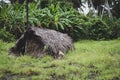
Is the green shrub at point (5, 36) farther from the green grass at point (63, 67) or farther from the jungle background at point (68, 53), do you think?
the green grass at point (63, 67)

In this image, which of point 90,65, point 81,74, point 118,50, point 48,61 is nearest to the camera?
point 81,74

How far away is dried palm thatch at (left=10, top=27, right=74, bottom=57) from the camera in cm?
1152

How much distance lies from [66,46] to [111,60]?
2817 millimetres

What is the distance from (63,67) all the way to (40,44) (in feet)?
8.42

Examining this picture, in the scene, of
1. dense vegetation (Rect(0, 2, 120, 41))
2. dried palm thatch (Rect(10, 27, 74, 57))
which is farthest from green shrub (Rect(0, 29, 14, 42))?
dried palm thatch (Rect(10, 27, 74, 57))

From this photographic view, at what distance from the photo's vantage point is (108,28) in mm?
19219

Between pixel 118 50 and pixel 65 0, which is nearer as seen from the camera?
pixel 118 50

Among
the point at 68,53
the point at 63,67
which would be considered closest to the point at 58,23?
the point at 68,53

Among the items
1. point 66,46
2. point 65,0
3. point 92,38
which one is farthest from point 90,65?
point 65,0

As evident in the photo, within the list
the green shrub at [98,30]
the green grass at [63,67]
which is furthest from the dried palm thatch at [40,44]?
the green shrub at [98,30]

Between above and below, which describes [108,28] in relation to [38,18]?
below

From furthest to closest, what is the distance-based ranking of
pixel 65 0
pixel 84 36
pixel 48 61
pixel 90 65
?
pixel 65 0 → pixel 84 36 → pixel 48 61 → pixel 90 65

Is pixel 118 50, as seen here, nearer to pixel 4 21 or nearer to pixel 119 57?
pixel 119 57

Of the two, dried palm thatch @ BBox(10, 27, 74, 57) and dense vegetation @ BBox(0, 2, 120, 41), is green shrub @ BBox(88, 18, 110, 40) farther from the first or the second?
dried palm thatch @ BBox(10, 27, 74, 57)
